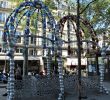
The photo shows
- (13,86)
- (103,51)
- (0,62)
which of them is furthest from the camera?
(0,62)

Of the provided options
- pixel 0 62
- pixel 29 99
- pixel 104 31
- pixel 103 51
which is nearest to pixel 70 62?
pixel 0 62

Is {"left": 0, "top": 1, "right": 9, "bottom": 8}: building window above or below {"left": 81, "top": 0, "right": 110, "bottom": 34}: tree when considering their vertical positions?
above

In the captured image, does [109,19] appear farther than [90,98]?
Yes

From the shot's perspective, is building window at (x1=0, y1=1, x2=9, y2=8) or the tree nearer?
the tree

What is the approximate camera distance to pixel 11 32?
1656cm

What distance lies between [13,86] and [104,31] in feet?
61.1

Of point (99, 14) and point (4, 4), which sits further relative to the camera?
point (4, 4)

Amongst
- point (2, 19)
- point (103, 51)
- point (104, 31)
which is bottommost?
point (103, 51)

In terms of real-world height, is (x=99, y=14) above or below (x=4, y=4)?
below

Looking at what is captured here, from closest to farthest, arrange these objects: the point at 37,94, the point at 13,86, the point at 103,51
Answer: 1. the point at 13,86
2. the point at 37,94
3. the point at 103,51

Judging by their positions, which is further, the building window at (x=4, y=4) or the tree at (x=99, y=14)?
the building window at (x=4, y=4)

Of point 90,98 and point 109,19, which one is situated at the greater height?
point 109,19

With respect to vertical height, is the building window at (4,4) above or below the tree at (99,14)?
above

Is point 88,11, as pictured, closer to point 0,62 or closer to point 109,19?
point 109,19
